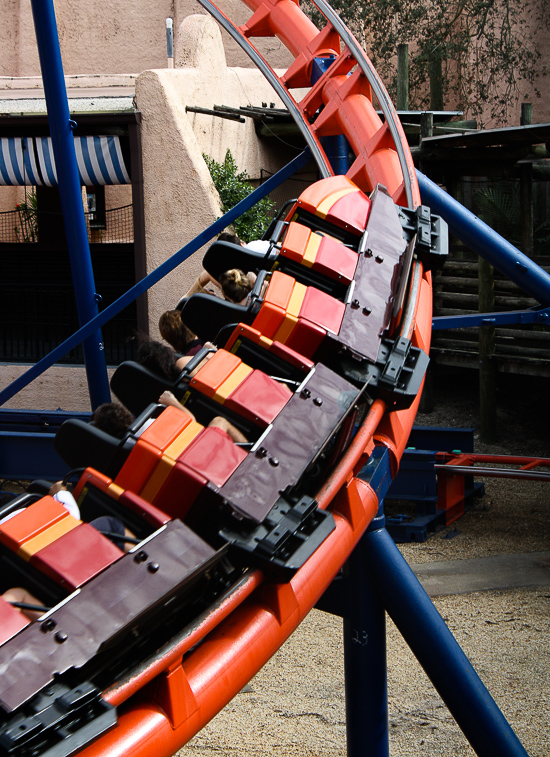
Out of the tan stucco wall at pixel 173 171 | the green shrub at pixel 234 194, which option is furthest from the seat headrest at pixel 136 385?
the green shrub at pixel 234 194

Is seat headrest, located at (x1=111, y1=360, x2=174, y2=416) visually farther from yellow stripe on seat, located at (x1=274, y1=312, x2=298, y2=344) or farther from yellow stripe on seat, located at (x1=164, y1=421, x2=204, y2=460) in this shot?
yellow stripe on seat, located at (x1=164, y1=421, x2=204, y2=460)

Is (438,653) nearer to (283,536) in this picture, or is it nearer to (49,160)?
(283,536)

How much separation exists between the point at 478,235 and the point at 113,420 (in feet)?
6.91

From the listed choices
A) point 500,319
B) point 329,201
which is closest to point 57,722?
point 329,201

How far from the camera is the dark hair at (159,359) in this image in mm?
2309

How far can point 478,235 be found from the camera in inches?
137

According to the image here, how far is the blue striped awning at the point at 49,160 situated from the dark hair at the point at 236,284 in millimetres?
4890

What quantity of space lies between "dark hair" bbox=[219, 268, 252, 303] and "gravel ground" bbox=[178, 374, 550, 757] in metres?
1.92

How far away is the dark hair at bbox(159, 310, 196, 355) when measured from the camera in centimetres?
310

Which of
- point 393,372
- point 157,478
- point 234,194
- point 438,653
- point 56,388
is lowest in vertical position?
point 56,388

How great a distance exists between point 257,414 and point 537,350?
19.3ft

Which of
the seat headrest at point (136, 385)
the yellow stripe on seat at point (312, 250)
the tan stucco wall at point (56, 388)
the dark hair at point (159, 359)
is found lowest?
the tan stucco wall at point (56, 388)

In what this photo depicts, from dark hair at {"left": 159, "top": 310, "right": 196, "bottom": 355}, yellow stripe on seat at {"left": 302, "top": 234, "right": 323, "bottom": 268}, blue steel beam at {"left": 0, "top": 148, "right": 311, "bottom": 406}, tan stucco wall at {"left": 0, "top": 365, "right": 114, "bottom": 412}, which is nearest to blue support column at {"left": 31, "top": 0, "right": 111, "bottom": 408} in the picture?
blue steel beam at {"left": 0, "top": 148, "right": 311, "bottom": 406}

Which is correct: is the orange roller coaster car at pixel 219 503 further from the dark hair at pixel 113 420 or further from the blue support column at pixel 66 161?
the blue support column at pixel 66 161
